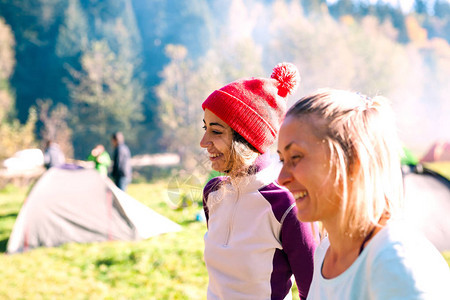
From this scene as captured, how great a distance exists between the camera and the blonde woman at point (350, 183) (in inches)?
31.4

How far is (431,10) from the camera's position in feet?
127

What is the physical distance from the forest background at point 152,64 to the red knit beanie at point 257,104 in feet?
50.8

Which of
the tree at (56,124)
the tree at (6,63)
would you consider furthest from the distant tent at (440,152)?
the tree at (6,63)

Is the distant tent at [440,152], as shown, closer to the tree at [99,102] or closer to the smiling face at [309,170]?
the tree at [99,102]

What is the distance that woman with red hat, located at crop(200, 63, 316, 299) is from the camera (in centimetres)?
141

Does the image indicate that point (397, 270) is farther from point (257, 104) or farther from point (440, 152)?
point (440, 152)

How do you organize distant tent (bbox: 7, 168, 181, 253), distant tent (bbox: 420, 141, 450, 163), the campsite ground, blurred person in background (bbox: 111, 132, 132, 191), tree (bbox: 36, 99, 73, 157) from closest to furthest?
the campsite ground < distant tent (bbox: 7, 168, 181, 253) < blurred person in background (bbox: 111, 132, 132, 191) < tree (bbox: 36, 99, 73, 157) < distant tent (bbox: 420, 141, 450, 163)

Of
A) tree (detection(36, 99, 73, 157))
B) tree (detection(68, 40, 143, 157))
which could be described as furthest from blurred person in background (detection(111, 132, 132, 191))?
tree (detection(68, 40, 143, 157))

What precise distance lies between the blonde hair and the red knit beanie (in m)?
0.65

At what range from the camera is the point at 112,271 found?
15.9 feet

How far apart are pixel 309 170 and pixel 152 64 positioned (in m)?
23.8

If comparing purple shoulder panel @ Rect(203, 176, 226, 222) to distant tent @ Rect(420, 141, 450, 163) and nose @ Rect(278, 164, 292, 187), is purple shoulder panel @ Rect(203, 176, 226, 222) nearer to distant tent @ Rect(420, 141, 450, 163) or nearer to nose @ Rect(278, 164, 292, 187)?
nose @ Rect(278, 164, 292, 187)

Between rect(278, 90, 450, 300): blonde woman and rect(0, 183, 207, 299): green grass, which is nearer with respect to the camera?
rect(278, 90, 450, 300): blonde woman

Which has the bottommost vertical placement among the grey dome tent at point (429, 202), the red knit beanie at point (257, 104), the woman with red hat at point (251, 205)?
the grey dome tent at point (429, 202)
